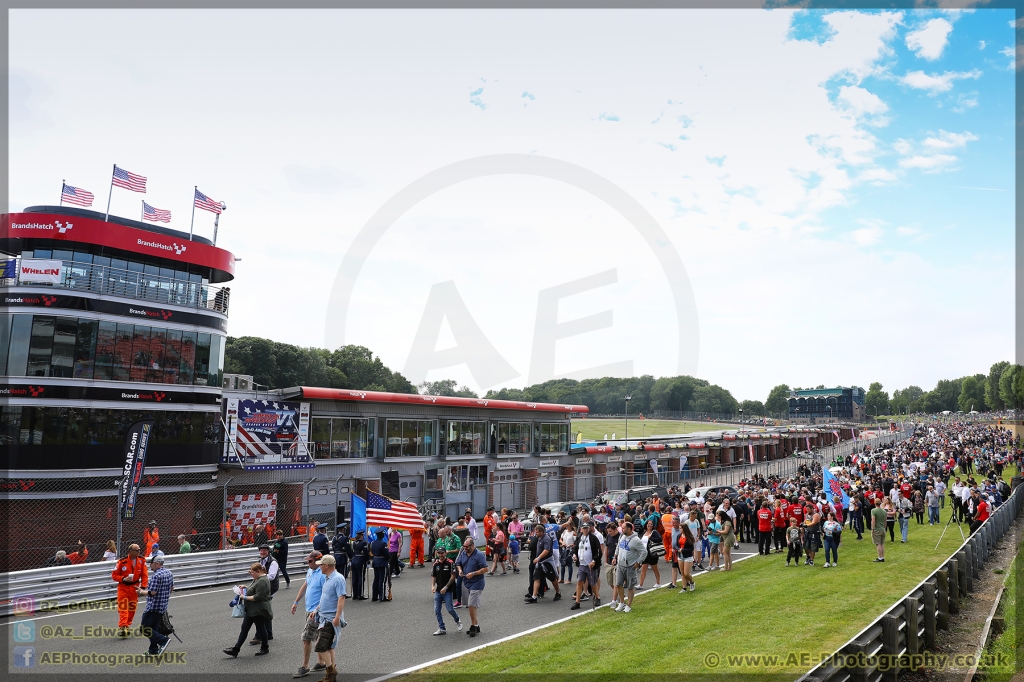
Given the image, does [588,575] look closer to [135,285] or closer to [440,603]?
[440,603]

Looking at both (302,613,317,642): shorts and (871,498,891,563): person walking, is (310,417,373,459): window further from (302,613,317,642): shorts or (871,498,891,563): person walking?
(871,498,891,563): person walking

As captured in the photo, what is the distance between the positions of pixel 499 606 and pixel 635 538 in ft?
13.1

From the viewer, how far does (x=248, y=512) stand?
1066 inches

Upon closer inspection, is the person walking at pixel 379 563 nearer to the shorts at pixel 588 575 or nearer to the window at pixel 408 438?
the shorts at pixel 588 575

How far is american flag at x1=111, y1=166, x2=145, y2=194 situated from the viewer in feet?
89.4

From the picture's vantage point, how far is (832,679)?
698 cm

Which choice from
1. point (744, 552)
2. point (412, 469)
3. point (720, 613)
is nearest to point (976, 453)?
point (744, 552)

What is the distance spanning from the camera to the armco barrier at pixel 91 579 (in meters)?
14.4

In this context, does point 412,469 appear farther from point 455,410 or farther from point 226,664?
point 226,664

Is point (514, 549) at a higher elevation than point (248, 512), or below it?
higher

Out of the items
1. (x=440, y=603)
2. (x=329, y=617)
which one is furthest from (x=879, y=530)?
(x=329, y=617)

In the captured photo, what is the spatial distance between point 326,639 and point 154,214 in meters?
25.8

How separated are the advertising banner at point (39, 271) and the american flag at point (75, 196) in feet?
11.3

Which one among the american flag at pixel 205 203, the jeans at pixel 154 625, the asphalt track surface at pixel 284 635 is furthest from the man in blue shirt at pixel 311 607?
the american flag at pixel 205 203
